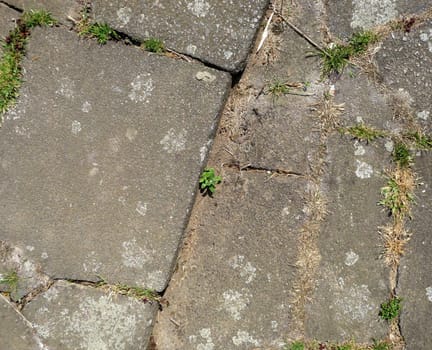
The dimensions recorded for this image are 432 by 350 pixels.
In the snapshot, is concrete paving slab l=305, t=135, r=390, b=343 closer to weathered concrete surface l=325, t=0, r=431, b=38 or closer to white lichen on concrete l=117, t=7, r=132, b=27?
weathered concrete surface l=325, t=0, r=431, b=38

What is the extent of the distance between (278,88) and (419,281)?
1181 mm

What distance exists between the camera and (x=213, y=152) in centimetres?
276

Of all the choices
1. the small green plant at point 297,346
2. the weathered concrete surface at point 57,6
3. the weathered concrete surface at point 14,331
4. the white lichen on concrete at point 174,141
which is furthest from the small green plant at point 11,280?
the small green plant at point 297,346

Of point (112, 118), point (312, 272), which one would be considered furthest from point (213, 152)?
point (312, 272)

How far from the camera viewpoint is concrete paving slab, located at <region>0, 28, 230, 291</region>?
262 centimetres

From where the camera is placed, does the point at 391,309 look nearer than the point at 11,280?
No

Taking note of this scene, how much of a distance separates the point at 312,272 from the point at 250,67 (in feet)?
3.45

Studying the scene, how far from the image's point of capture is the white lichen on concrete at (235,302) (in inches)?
107

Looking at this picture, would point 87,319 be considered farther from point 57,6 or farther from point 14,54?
point 57,6

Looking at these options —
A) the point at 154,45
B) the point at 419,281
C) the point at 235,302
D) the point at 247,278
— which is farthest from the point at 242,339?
the point at 154,45

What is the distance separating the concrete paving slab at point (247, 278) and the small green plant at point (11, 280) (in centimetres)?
71

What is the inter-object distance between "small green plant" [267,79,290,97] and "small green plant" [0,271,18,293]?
59.3 inches

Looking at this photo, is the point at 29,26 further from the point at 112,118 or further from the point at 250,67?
the point at 250,67

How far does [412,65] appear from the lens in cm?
273
